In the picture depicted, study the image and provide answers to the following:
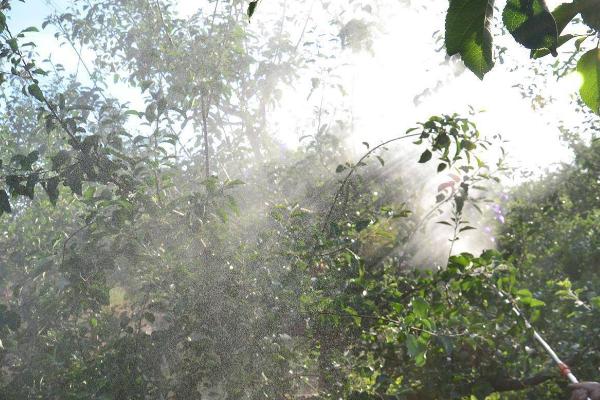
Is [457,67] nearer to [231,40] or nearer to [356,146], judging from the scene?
[356,146]

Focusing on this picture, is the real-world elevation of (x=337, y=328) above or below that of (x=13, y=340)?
above

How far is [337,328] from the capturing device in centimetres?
192

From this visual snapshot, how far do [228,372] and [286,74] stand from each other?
540 cm

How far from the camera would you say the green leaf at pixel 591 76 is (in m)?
0.40

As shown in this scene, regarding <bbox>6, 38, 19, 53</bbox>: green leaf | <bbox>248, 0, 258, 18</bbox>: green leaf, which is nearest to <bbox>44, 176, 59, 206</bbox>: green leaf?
<bbox>6, 38, 19, 53</bbox>: green leaf

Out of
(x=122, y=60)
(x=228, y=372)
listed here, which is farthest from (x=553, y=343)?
(x=122, y=60)

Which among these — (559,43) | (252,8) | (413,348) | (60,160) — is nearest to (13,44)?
(60,160)

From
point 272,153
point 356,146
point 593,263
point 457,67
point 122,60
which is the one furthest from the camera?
point 272,153

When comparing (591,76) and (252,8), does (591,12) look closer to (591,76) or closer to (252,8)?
(591,76)

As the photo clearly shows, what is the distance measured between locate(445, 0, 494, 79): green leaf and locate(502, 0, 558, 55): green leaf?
43 millimetres

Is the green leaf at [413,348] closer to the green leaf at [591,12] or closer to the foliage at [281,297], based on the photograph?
A: the foliage at [281,297]

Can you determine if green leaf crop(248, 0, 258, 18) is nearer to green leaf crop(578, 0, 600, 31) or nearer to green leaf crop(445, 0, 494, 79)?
green leaf crop(445, 0, 494, 79)

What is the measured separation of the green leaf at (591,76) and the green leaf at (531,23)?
0.26ft

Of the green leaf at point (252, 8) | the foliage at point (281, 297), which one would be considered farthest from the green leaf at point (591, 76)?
the foliage at point (281, 297)
